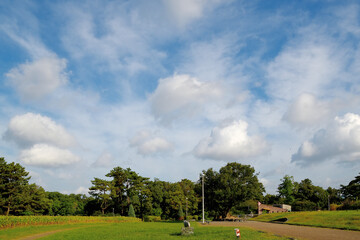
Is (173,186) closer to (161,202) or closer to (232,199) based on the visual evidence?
(161,202)

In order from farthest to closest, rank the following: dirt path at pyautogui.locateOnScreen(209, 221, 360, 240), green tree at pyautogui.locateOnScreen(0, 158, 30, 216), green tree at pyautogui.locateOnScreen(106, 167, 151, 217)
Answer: green tree at pyautogui.locateOnScreen(106, 167, 151, 217) < green tree at pyautogui.locateOnScreen(0, 158, 30, 216) < dirt path at pyautogui.locateOnScreen(209, 221, 360, 240)

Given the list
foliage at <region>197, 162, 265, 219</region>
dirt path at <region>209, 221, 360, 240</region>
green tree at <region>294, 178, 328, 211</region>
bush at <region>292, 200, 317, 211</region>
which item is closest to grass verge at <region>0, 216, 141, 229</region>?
foliage at <region>197, 162, 265, 219</region>

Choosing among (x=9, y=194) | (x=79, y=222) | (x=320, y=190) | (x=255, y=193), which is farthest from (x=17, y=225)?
(x=320, y=190)

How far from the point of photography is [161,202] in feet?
278

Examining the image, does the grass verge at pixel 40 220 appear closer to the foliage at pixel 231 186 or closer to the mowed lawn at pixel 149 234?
the mowed lawn at pixel 149 234

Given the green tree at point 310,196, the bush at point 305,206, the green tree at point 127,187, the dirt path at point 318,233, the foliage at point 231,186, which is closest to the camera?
the dirt path at point 318,233

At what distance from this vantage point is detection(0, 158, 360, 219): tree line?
56.4 metres

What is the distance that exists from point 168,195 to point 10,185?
40.1 meters

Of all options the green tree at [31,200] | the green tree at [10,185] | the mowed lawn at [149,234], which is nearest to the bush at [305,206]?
the mowed lawn at [149,234]

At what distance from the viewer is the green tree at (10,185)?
193ft

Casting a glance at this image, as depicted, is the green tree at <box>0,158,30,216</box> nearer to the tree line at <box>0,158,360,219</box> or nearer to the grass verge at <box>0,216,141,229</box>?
the tree line at <box>0,158,360,219</box>

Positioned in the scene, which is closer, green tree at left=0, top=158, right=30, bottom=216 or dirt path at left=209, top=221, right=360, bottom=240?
dirt path at left=209, top=221, right=360, bottom=240

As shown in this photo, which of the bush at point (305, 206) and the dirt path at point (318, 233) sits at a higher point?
the dirt path at point (318, 233)

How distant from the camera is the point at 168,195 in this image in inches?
3216
